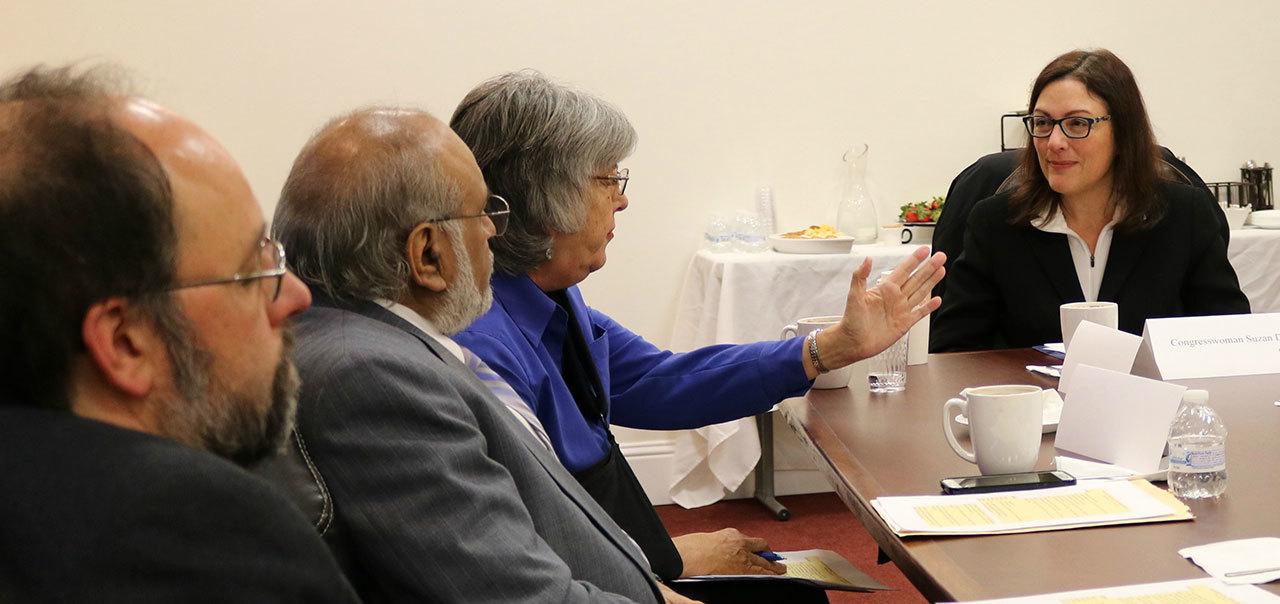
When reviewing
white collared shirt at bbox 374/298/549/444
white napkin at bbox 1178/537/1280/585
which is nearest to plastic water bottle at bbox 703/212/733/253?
white collared shirt at bbox 374/298/549/444

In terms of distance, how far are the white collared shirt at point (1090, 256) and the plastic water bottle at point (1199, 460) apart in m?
1.33

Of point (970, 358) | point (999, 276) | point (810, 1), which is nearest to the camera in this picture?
point (970, 358)

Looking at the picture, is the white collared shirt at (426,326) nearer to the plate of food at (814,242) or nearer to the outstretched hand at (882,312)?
the outstretched hand at (882,312)

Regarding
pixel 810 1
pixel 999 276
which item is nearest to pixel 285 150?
pixel 810 1

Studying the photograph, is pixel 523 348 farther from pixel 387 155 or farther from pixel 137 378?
pixel 137 378

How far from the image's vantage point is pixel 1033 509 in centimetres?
143

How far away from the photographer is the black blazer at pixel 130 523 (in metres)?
0.75

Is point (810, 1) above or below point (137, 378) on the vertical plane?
above

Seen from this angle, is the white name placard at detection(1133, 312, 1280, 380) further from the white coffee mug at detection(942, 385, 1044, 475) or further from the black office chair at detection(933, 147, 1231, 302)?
the black office chair at detection(933, 147, 1231, 302)

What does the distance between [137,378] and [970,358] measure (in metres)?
1.92

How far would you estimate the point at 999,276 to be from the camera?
9.25 ft

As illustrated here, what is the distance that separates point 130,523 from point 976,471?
3.78 ft

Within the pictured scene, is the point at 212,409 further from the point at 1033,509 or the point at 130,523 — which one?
the point at 1033,509

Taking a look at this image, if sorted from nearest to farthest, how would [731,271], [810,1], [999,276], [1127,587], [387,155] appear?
[1127,587]
[387,155]
[999,276]
[731,271]
[810,1]
